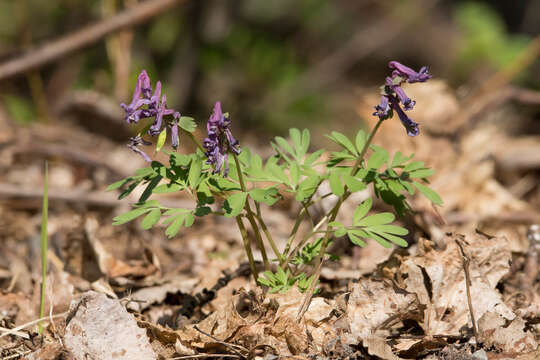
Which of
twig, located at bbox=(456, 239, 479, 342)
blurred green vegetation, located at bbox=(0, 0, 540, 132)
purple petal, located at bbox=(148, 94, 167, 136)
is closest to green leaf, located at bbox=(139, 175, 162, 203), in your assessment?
purple petal, located at bbox=(148, 94, 167, 136)

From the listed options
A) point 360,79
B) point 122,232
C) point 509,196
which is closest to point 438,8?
point 360,79

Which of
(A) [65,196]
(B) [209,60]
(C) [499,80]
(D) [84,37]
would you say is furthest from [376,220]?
(B) [209,60]

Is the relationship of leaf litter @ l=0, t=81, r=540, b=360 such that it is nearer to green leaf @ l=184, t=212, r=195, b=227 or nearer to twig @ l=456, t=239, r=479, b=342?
twig @ l=456, t=239, r=479, b=342

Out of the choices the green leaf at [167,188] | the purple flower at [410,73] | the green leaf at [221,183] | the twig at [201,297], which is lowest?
the twig at [201,297]

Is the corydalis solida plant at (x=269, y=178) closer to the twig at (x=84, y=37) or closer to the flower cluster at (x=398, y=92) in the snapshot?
the flower cluster at (x=398, y=92)

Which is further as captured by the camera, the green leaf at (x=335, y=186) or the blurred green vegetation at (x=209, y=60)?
the blurred green vegetation at (x=209, y=60)

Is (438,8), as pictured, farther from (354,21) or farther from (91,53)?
(91,53)

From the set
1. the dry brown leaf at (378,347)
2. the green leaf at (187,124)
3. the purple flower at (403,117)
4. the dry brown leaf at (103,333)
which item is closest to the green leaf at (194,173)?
the green leaf at (187,124)
